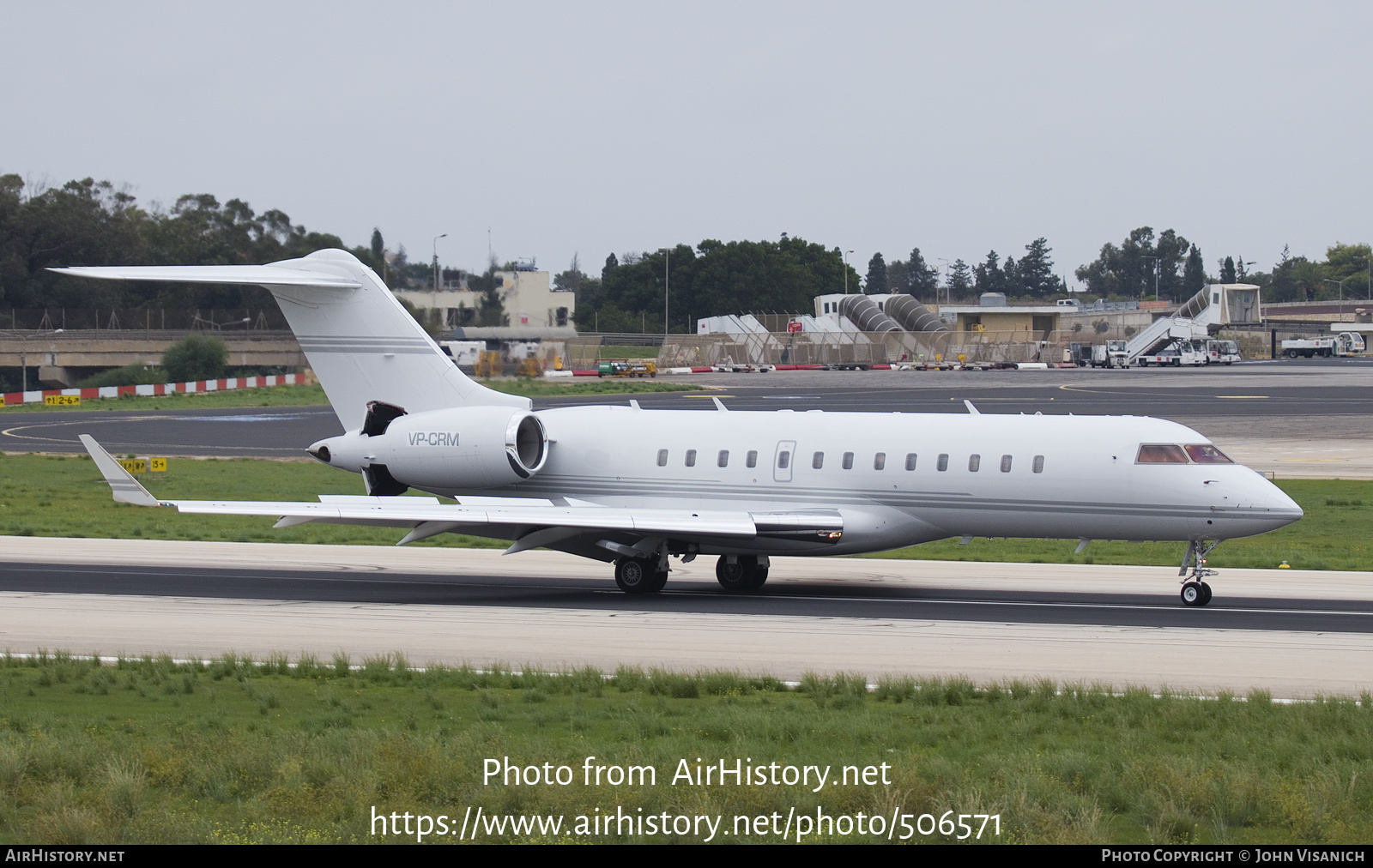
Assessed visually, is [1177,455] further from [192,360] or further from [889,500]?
[192,360]

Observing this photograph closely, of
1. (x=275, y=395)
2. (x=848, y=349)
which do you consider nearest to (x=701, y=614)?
(x=275, y=395)

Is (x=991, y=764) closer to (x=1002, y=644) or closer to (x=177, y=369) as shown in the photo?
(x=1002, y=644)

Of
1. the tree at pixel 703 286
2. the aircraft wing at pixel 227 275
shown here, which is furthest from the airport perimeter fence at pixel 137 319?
the aircraft wing at pixel 227 275

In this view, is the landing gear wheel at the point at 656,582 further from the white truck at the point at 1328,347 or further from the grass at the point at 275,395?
the white truck at the point at 1328,347

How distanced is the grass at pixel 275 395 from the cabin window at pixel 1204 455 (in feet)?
186

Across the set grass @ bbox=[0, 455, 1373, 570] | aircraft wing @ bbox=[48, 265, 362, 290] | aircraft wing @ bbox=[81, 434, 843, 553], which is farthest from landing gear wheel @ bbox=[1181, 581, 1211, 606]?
aircraft wing @ bbox=[48, 265, 362, 290]

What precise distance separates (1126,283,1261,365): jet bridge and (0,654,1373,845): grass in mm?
110246

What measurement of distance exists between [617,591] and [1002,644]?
772 cm

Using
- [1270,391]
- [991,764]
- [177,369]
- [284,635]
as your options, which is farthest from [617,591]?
[177,369]

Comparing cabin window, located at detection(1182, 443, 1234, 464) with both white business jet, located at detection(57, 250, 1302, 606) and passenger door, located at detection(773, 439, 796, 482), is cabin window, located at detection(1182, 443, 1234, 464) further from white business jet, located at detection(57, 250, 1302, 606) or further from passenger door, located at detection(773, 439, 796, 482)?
passenger door, located at detection(773, 439, 796, 482)

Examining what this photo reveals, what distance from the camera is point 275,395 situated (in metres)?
84.8

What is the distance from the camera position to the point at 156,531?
32.1 m

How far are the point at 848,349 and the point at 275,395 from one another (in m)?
52.2

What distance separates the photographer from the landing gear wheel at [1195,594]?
21312 millimetres
